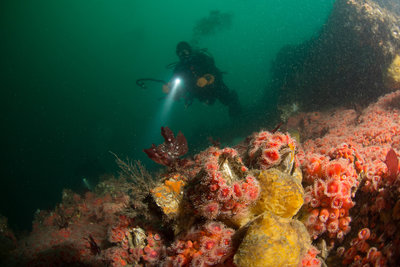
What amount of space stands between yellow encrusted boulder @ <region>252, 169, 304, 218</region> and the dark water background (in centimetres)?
9100

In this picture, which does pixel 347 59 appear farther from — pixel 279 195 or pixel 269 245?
pixel 269 245

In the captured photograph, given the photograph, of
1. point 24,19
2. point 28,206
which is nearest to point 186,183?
point 28,206

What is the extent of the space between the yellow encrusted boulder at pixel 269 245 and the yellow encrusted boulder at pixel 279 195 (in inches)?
9.4

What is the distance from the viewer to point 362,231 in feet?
6.55

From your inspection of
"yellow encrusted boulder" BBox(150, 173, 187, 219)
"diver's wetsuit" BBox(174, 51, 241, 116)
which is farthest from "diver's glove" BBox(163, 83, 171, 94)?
"yellow encrusted boulder" BBox(150, 173, 187, 219)

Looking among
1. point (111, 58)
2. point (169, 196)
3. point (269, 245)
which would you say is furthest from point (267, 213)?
point (111, 58)

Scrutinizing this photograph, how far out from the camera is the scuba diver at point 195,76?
12.9 meters

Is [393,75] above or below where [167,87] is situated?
above

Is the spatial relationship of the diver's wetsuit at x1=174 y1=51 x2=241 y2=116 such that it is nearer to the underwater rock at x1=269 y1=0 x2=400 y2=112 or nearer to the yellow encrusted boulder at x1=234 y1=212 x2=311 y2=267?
the underwater rock at x1=269 y1=0 x2=400 y2=112

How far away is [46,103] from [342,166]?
166547 mm

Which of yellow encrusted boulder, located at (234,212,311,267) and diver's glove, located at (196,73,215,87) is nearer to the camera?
yellow encrusted boulder, located at (234,212,311,267)

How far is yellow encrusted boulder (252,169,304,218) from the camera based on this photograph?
6.40ft

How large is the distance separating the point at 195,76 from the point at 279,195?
1215 cm

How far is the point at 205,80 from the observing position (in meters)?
12.7
